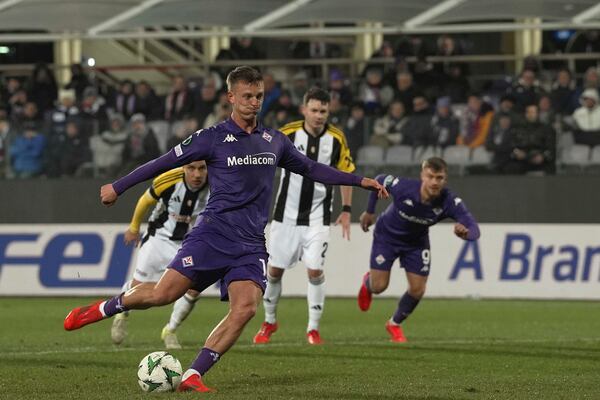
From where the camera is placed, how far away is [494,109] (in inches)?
762

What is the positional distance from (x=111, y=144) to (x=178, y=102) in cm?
177

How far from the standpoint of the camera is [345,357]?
10.7 metres

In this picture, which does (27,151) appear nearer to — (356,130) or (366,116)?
(356,130)

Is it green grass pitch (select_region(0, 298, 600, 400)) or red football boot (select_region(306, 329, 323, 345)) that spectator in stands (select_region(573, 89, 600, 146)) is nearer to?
green grass pitch (select_region(0, 298, 600, 400))

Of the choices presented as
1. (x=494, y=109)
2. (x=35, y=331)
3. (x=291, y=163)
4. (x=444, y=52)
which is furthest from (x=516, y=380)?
(x=444, y=52)

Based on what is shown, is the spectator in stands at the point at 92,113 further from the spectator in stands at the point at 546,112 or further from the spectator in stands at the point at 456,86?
the spectator in stands at the point at 546,112

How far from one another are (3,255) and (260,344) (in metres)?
8.09

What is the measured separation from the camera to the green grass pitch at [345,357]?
8.41 metres

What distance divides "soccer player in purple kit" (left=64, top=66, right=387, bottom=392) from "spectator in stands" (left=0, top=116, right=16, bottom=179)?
12.1 meters

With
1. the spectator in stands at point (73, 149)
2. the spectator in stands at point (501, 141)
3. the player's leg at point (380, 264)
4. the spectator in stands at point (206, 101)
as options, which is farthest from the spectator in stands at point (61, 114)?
the player's leg at point (380, 264)

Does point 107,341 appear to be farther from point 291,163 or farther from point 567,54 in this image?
point 567,54

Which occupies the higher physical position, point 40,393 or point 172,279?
point 172,279

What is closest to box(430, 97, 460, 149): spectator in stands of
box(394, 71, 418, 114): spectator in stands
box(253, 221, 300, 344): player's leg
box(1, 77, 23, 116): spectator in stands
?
box(394, 71, 418, 114): spectator in stands

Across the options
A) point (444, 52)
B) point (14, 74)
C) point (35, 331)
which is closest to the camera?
point (35, 331)
